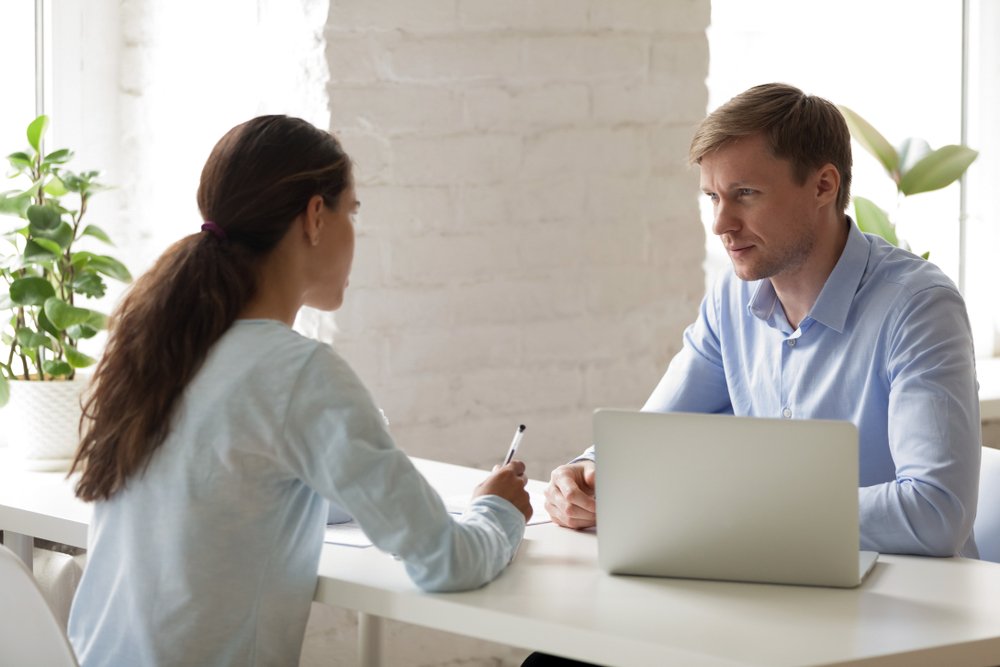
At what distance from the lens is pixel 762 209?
6.66 ft

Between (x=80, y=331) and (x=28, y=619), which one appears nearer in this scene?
(x=28, y=619)

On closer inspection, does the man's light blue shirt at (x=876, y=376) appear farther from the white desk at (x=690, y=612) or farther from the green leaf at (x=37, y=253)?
the green leaf at (x=37, y=253)

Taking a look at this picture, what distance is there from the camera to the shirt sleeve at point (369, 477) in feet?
4.83

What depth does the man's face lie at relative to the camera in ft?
6.63

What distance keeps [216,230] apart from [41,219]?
0.82m

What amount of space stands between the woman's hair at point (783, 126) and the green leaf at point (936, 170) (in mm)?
1234

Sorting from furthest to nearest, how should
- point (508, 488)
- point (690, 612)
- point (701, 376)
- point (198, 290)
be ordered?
point (701, 376) → point (508, 488) → point (198, 290) → point (690, 612)

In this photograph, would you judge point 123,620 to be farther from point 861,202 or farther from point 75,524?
point 861,202

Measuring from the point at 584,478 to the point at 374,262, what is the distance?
82 cm

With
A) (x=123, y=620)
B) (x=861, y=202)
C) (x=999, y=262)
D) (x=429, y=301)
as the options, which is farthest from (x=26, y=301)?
(x=999, y=262)

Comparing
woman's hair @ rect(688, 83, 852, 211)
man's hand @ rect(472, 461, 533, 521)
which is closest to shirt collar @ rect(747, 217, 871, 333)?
woman's hair @ rect(688, 83, 852, 211)

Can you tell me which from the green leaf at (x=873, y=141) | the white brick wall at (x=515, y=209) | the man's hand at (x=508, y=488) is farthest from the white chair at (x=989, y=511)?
the green leaf at (x=873, y=141)

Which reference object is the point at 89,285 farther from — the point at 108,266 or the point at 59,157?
the point at 59,157

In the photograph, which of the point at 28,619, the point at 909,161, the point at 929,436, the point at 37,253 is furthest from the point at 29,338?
the point at 909,161
